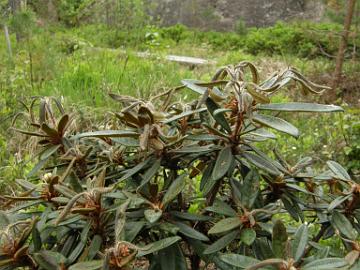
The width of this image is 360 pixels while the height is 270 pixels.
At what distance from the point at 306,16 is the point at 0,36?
7.20 metres

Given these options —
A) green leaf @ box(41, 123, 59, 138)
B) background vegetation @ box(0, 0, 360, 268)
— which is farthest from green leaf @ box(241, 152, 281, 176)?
background vegetation @ box(0, 0, 360, 268)

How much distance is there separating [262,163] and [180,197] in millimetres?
254

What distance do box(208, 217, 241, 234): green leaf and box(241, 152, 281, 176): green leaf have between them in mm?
134

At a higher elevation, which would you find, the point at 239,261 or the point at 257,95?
the point at 257,95

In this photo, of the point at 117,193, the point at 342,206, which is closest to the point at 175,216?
the point at 117,193

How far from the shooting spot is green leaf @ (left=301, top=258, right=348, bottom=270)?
0.92 metres

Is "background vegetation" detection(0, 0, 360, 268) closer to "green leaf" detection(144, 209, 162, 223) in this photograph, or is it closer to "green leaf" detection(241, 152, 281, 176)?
"green leaf" detection(144, 209, 162, 223)

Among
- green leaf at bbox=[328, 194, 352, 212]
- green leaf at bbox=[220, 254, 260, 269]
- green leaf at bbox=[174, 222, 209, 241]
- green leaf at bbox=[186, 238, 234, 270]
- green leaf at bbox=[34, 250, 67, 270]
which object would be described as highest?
green leaf at bbox=[220, 254, 260, 269]

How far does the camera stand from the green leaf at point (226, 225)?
105 centimetres

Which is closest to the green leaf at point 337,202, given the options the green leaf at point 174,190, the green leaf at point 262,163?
the green leaf at point 262,163

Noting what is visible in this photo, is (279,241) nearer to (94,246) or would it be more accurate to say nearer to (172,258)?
(172,258)

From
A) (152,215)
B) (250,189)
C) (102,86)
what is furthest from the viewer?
(102,86)

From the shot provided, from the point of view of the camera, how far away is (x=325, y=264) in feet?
3.05

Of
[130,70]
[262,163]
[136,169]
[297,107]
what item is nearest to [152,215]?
[136,169]
